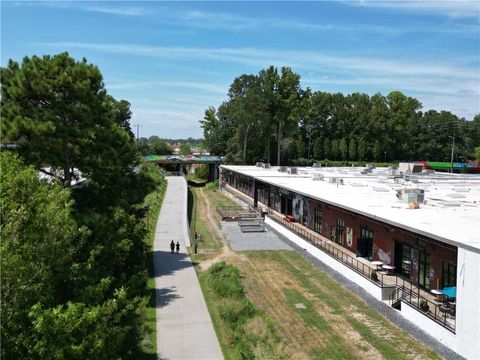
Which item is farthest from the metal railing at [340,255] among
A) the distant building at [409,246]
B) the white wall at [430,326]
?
the white wall at [430,326]

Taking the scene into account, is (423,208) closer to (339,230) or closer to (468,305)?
(339,230)

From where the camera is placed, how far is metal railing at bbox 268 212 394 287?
2453 cm

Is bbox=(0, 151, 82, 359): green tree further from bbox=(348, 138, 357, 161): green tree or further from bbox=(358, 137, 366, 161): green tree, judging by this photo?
bbox=(358, 137, 366, 161): green tree

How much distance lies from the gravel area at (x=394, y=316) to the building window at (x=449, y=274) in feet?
8.54

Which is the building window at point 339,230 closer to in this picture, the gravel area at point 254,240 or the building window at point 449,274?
the gravel area at point 254,240

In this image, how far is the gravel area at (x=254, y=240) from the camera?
36.0 meters

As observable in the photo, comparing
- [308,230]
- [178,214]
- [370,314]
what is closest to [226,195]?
[178,214]

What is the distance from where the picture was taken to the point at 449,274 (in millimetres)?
21500

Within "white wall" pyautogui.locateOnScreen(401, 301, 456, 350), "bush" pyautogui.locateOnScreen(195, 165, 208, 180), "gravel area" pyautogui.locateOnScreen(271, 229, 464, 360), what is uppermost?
"bush" pyautogui.locateOnScreen(195, 165, 208, 180)

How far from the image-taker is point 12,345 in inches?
432

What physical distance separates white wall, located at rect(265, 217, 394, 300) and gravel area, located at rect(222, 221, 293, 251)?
29.9 inches

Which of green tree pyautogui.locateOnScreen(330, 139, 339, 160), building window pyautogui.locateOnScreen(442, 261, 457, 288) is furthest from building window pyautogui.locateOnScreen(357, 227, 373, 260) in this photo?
green tree pyautogui.locateOnScreen(330, 139, 339, 160)

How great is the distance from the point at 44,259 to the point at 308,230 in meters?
29.2

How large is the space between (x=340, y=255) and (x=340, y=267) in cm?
225
